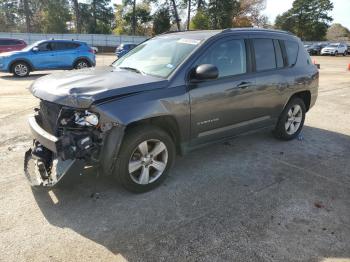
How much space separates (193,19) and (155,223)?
51.9m

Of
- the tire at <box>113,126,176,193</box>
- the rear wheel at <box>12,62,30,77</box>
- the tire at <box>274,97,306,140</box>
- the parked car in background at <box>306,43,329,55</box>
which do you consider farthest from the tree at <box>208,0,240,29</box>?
the tire at <box>113,126,176,193</box>

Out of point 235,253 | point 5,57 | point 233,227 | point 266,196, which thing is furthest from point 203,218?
point 5,57

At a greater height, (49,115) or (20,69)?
(49,115)

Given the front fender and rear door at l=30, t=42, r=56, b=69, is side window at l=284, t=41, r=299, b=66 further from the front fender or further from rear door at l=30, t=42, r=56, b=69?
rear door at l=30, t=42, r=56, b=69

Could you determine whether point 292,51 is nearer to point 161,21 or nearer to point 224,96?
point 224,96

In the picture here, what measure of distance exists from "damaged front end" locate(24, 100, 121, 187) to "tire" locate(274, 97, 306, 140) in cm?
347

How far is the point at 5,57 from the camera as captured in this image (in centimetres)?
1397

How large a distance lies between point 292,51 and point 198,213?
3624 millimetres

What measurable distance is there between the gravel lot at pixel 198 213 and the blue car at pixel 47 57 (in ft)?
32.6

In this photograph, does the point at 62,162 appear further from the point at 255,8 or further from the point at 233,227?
the point at 255,8

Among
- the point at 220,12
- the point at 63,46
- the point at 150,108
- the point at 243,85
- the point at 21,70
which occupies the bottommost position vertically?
the point at 21,70

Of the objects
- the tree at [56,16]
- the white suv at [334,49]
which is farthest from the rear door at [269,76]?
the tree at [56,16]

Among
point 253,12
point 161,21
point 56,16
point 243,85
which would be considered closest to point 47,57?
point 243,85

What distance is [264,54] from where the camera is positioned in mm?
5297
